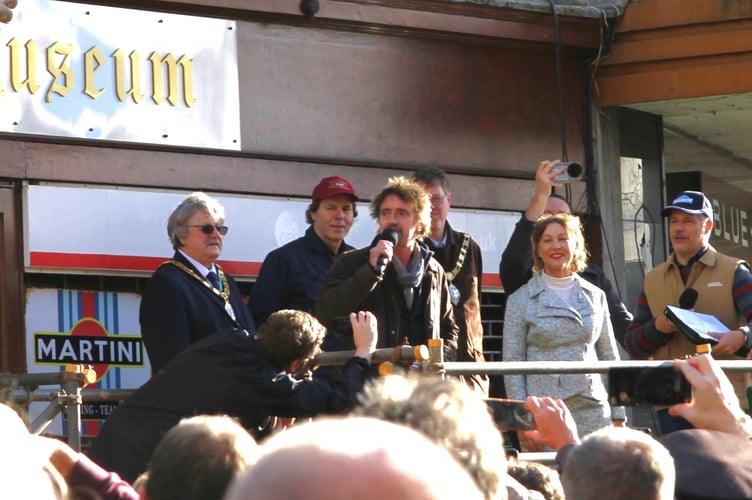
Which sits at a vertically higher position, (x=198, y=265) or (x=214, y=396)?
(x=198, y=265)

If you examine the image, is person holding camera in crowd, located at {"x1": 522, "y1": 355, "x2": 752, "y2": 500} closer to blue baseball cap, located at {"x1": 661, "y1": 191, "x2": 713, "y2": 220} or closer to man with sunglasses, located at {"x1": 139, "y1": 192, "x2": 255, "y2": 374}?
man with sunglasses, located at {"x1": 139, "y1": 192, "x2": 255, "y2": 374}

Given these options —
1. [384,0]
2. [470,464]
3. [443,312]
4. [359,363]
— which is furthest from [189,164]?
[470,464]

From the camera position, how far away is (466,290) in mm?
7773

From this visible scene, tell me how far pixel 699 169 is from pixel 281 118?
5.25 meters

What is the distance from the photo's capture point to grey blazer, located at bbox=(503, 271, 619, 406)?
6.94 meters

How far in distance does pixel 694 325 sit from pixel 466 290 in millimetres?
1334

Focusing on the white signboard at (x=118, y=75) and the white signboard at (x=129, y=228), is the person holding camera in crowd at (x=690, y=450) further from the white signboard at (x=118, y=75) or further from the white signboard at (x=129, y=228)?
the white signboard at (x=118, y=75)

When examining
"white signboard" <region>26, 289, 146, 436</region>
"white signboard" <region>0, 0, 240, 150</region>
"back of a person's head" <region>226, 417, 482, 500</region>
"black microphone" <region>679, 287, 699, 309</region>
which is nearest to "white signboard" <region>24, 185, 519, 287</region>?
"white signboard" <region>26, 289, 146, 436</region>

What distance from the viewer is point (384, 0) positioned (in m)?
10.2

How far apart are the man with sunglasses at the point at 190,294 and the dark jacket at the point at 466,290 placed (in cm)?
116

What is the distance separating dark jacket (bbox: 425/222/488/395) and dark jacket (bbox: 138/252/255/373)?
4.25 feet

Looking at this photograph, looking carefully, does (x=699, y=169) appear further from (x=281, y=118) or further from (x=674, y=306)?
(x=674, y=306)

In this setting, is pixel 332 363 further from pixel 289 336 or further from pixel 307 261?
pixel 307 261

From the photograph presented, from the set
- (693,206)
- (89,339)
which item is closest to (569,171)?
(693,206)
